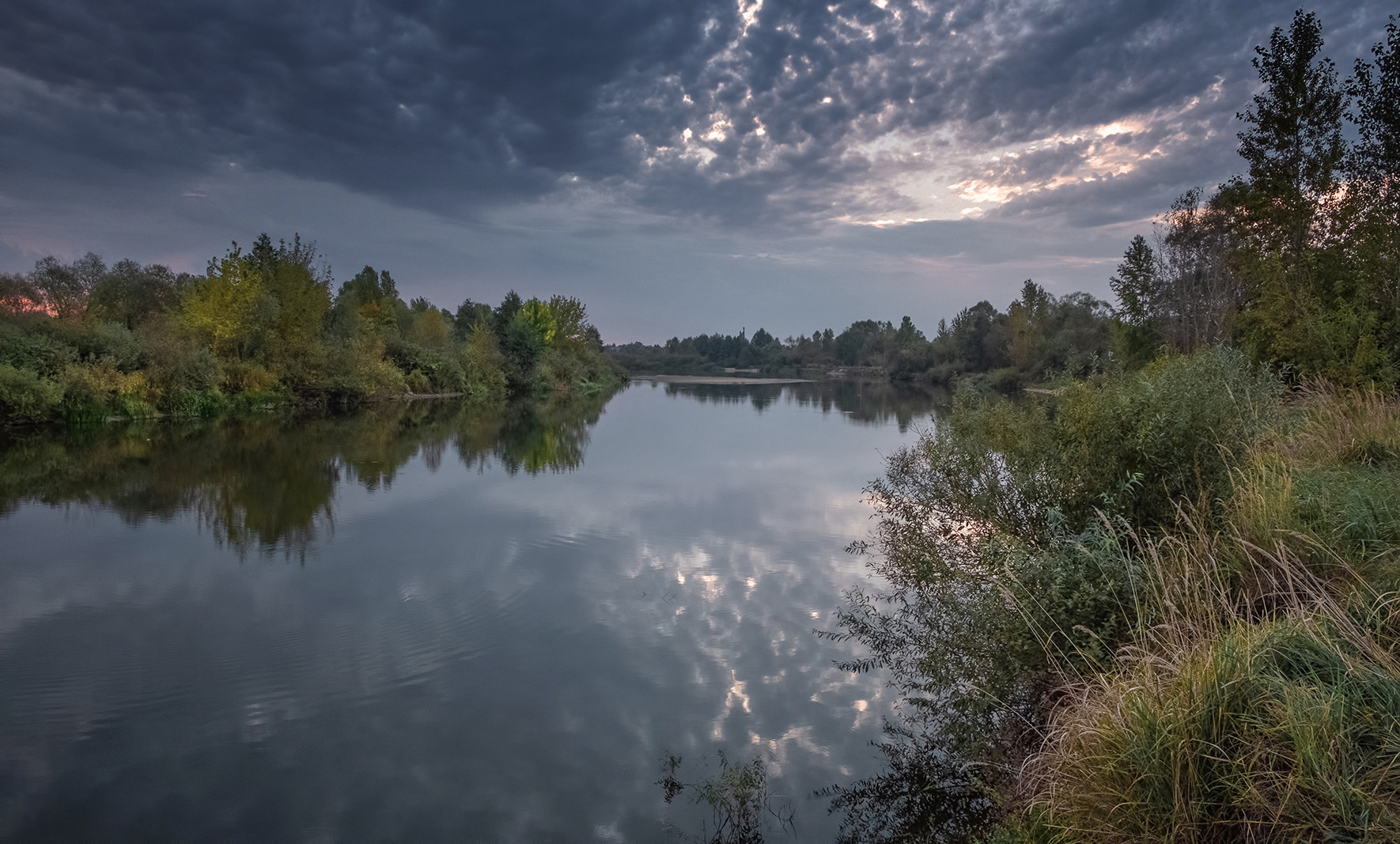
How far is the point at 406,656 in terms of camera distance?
22.5ft

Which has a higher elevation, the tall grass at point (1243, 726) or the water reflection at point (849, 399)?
the tall grass at point (1243, 726)

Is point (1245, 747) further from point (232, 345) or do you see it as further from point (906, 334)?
point (906, 334)

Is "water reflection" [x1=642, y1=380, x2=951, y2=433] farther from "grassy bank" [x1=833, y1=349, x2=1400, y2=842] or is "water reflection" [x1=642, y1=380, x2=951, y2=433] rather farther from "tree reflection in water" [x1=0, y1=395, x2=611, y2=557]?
"grassy bank" [x1=833, y1=349, x2=1400, y2=842]

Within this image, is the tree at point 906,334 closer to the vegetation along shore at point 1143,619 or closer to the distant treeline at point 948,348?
the distant treeline at point 948,348

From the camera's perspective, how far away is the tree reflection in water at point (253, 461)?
1226 centimetres

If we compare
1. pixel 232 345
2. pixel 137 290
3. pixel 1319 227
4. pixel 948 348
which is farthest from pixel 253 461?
pixel 948 348

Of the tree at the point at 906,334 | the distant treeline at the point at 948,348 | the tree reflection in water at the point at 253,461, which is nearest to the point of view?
the tree reflection in water at the point at 253,461

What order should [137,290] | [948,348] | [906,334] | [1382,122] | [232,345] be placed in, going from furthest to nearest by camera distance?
[906,334]
[948,348]
[137,290]
[232,345]
[1382,122]

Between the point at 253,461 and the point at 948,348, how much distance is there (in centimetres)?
7274

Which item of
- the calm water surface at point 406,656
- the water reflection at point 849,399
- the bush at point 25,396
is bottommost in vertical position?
the water reflection at point 849,399

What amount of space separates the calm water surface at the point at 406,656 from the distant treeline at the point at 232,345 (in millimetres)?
9392

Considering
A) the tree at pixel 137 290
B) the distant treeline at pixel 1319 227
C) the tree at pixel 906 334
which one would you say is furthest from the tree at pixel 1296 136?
the tree at pixel 906 334

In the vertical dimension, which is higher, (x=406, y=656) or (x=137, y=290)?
(x=137, y=290)

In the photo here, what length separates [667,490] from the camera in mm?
15766
